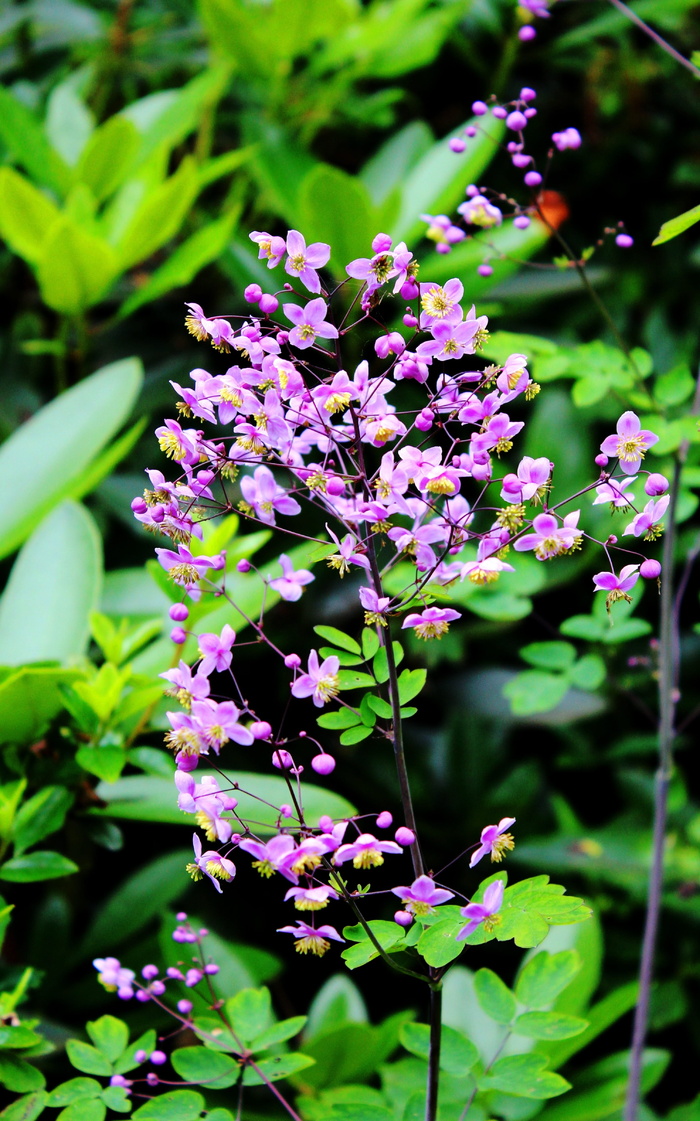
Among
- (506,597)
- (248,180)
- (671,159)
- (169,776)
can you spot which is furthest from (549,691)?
(671,159)

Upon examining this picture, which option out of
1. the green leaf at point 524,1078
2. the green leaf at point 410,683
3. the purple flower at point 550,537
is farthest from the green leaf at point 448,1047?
the purple flower at point 550,537

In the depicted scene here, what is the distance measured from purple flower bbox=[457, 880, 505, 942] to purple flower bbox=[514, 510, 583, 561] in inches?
6.9

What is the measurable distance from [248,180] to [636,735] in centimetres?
108

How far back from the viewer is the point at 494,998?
0.66 meters

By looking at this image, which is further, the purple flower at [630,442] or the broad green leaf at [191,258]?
the broad green leaf at [191,258]

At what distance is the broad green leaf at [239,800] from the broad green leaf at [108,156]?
866 mm

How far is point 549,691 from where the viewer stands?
2.93ft

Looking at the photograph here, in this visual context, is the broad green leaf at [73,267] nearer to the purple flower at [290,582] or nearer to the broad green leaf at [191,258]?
the broad green leaf at [191,258]

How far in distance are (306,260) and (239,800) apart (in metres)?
0.49

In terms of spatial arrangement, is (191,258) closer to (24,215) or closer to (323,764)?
(24,215)

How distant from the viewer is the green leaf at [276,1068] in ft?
1.93

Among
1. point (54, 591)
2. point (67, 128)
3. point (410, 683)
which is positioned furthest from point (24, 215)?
point (410, 683)

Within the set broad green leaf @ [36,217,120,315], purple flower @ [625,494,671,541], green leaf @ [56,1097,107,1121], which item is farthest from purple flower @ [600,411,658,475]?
broad green leaf @ [36,217,120,315]

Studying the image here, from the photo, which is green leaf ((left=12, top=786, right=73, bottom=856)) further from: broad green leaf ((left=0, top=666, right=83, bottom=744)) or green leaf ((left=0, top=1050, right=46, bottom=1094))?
green leaf ((left=0, top=1050, right=46, bottom=1094))
